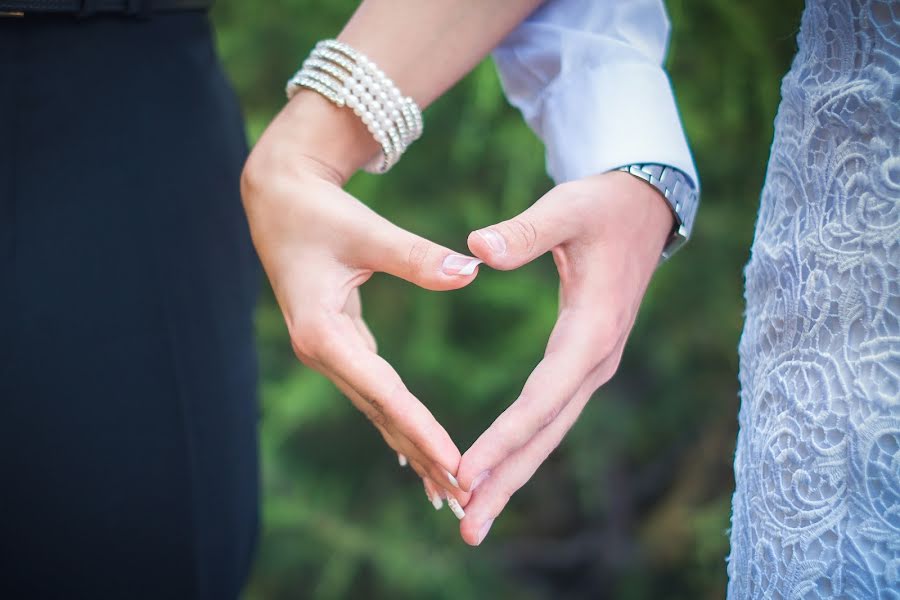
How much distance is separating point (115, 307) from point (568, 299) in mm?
575

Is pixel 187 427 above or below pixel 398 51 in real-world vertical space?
below

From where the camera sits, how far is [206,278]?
1.09 metres

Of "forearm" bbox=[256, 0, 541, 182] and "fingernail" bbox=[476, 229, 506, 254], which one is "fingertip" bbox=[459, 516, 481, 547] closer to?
"fingernail" bbox=[476, 229, 506, 254]

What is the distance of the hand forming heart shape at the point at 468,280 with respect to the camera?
2.28 ft

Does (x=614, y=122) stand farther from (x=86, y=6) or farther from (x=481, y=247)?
(x=86, y=6)

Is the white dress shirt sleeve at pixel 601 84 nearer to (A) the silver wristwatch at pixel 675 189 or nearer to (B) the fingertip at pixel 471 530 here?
(A) the silver wristwatch at pixel 675 189

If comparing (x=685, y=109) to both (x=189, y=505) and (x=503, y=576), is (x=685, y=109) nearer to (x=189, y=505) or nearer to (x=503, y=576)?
(x=503, y=576)

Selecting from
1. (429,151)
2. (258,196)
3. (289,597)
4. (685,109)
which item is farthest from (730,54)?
(289,597)

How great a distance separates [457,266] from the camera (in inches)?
27.3

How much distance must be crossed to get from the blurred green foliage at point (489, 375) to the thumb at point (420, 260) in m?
1.46

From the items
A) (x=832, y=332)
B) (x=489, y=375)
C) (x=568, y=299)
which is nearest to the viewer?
(x=832, y=332)

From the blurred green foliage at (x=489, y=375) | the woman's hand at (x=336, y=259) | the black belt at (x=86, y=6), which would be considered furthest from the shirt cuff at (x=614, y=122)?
the blurred green foliage at (x=489, y=375)

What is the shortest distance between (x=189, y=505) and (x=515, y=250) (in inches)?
25.0

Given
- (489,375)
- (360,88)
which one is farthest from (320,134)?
(489,375)
